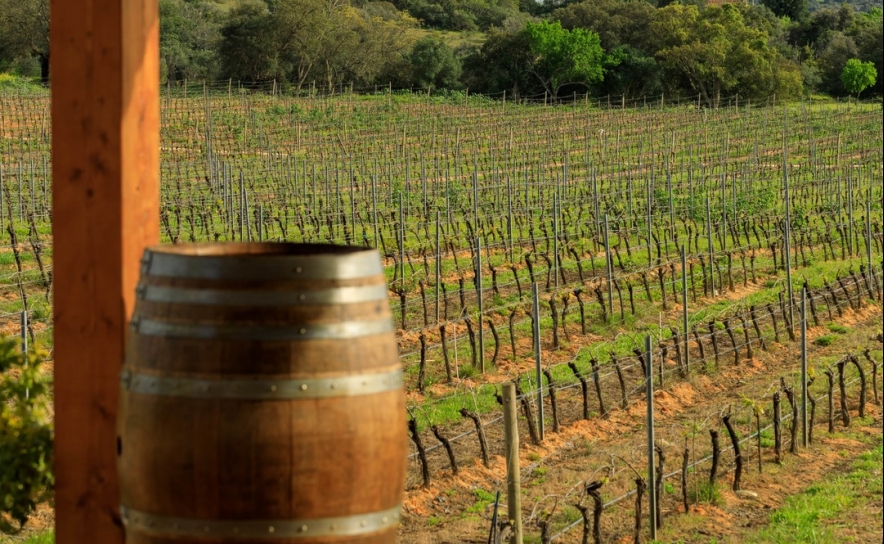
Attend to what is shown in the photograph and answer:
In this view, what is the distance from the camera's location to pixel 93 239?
265 centimetres

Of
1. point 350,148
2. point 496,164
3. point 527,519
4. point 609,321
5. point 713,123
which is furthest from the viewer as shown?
point 713,123

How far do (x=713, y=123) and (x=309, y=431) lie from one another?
118 ft

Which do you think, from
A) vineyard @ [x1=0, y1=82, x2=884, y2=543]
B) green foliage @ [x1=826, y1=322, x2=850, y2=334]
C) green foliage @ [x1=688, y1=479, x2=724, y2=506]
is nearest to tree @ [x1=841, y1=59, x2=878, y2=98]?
vineyard @ [x1=0, y1=82, x2=884, y2=543]

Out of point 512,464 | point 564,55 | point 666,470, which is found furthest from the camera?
point 564,55

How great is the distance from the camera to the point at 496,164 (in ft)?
92.5

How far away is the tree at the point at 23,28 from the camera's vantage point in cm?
4184

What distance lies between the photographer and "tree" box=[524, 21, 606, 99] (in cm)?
4672

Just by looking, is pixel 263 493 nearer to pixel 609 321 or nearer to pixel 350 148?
pixel 609 321

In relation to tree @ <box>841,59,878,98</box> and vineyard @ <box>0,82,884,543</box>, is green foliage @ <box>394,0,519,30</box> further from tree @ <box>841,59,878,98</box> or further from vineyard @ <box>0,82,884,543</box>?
vineyard @ <box>0,82,884,543</box>

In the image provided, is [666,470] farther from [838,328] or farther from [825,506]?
[838,328]

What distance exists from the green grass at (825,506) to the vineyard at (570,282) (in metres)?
0.51

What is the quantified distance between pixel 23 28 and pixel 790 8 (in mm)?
39865

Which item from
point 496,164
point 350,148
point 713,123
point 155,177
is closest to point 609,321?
point 155,177

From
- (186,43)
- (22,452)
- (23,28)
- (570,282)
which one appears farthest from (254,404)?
(186,43)
